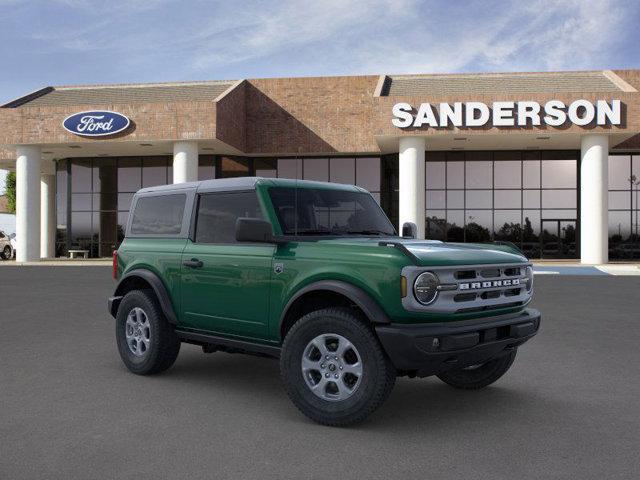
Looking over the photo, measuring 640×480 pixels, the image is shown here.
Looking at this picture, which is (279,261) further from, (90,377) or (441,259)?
(90,377)

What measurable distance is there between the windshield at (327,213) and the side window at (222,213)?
10.3 inches

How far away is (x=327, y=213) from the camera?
6.31m

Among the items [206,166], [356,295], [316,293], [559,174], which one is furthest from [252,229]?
[559,174]

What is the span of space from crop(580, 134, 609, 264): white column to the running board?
28.4 meters

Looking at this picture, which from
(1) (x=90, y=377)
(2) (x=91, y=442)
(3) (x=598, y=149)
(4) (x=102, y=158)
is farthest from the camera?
(4) (x=102, y=158)

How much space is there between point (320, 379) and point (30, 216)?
3314 cm

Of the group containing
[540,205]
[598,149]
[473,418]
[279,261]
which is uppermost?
[598,149]

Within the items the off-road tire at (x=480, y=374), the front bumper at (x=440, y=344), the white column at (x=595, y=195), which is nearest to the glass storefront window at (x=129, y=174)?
the white column at (x=595, y=195)

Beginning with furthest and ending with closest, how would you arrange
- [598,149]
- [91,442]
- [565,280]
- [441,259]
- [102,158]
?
1. [102,158]
2. [598,149]
3. [565,280]
4. [441,259]
5. [91,442]

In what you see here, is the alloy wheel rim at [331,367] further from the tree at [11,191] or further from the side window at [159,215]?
the tree at [11,191]

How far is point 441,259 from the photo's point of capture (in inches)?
195

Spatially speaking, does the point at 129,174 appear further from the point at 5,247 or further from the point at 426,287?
the point at 426,287

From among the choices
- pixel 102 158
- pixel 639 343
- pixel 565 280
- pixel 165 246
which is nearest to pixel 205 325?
pixel 165 246

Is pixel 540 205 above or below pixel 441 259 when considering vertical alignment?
above
